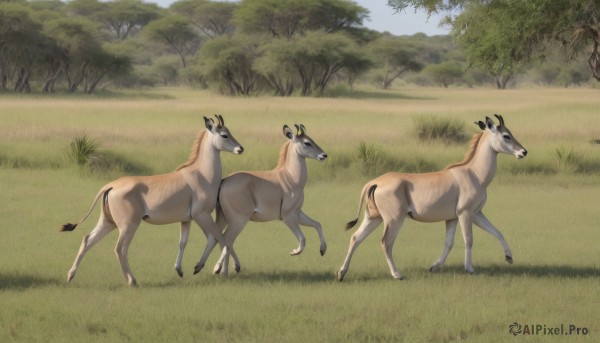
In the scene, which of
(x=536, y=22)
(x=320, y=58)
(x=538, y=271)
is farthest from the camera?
(x=320, y=58)

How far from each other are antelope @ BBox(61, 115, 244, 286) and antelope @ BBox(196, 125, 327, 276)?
18 cm

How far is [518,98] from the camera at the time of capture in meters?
64.7

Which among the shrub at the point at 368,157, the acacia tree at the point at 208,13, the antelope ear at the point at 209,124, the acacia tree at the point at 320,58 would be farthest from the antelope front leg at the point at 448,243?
the acacia tree at the point at 208,13

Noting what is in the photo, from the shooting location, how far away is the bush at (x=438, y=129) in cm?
2692

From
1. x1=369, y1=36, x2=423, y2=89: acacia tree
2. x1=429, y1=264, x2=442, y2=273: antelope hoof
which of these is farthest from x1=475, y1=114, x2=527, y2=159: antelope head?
x1=369, y1=36, x2=423, y2=89: acacia tree

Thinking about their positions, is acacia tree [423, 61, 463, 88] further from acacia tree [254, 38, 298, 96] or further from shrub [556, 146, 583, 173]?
shrub [556, 146, 583, 173]

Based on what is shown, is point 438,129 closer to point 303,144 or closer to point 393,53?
point 303,144

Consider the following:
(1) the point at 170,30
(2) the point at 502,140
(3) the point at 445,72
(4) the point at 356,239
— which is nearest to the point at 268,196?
(4) the point at 356,239

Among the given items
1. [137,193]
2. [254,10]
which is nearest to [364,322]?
[137,193]

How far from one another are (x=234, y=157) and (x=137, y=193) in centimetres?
1125

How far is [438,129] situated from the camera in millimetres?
27109

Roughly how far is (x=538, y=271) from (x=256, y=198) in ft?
11.1

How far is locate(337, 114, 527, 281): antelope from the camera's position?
401 inches

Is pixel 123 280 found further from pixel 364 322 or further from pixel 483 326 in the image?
pixel 483 326
